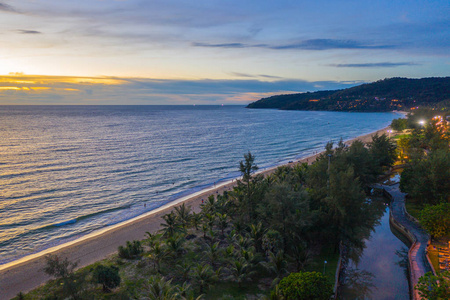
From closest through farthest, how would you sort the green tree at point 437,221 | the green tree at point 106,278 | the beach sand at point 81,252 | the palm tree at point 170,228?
the green tree at point 106,278 < the beach sand at point 81,252 < the green tree at point 437,221 < the palm tree at point 170,228

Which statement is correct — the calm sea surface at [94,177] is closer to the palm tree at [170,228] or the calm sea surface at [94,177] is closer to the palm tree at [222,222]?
the palm tree at [170,228]

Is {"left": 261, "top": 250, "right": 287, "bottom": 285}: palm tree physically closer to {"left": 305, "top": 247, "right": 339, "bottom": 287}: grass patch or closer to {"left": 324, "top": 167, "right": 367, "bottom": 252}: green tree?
{"left": 305, "top": 247, "right": 339, "bottom": 287}: grass patch

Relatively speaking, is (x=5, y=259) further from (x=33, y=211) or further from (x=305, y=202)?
(x=305, y=202)

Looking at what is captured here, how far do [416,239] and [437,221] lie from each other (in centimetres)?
301

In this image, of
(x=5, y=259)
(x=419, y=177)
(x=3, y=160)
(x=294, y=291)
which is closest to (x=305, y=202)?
(x=294, y=291)

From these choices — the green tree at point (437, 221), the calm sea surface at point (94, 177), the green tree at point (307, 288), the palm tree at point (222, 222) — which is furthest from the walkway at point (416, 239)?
the calm sea surface at point (94, 177)

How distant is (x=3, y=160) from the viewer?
6000 cm

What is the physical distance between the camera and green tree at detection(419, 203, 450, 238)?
21.5 m

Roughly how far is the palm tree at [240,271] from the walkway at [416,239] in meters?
10.6

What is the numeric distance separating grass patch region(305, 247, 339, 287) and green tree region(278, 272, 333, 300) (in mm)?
4914

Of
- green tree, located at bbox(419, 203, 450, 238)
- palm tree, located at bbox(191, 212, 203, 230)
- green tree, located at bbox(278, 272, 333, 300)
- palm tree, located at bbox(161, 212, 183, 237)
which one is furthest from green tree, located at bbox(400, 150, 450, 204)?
palm tree, located at bbox(161, 212, 183, 237)

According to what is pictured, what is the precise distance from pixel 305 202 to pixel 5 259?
29075 mm

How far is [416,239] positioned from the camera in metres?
23.9

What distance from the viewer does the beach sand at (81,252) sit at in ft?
68.8
